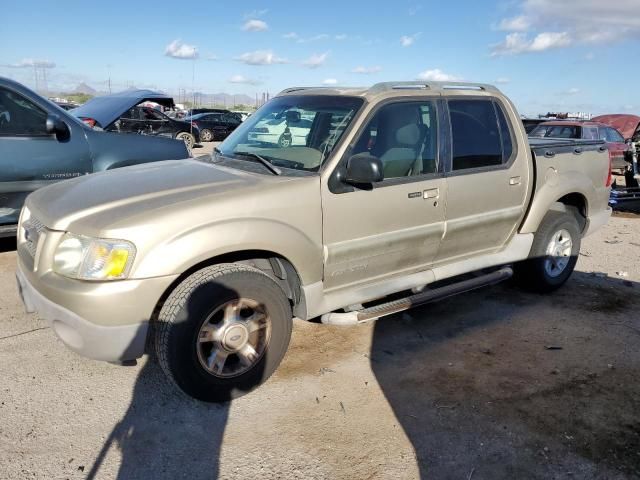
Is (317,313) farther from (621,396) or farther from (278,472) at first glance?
(621,396)

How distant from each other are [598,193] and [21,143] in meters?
5.90

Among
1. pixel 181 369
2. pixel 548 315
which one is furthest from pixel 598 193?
pixel 181 369

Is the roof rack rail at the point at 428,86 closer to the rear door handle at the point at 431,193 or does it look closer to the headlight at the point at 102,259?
the rear door handle at the point at 431,193

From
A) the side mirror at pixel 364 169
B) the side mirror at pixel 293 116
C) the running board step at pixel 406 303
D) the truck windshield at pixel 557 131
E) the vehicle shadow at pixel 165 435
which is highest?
the truck windshield at pixel 557 131

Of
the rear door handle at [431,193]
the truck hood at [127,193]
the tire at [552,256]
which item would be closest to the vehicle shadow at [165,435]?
the truck hood at [127,193]

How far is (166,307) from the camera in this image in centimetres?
300

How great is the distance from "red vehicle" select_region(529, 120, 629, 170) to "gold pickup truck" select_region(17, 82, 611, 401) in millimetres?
9226

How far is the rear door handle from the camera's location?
153 inches

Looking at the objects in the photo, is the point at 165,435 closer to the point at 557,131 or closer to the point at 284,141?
the point at 284,141

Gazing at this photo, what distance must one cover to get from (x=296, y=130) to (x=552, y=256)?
9.55 feet

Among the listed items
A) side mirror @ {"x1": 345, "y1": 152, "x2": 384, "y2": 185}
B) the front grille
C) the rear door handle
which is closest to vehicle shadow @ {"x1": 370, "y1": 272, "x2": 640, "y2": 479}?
the rear door handle

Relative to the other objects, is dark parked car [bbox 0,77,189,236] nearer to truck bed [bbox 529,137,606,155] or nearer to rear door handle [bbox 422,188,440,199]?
rear door handle [bbox 422,188,440,199]

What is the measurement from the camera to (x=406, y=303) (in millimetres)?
3984

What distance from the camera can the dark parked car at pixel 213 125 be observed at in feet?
78.7
